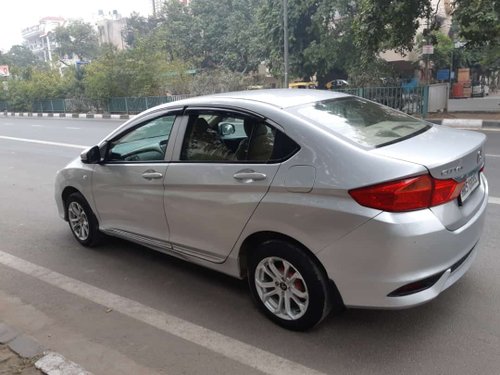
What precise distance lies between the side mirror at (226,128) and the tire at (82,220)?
1.87 metres

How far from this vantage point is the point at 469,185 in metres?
3.00

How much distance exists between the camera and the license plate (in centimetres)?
289

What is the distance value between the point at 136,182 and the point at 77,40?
6672 centimetres

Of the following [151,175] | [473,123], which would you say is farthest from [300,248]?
[473,123]

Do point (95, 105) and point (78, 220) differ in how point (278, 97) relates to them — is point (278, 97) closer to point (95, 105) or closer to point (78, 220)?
point (78, 220)

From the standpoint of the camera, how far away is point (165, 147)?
12.2 feet

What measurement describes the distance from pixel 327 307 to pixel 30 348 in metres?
1.89

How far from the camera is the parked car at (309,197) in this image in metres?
2.62

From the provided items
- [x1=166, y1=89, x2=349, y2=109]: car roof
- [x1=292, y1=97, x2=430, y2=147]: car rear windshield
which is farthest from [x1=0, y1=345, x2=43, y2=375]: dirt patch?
[x1=292, y1=97, x2=430, y2=147]: car rear windshield

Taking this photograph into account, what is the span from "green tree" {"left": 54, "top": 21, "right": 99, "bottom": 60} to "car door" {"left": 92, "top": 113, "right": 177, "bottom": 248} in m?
63.4

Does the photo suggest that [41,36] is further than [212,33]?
Yes

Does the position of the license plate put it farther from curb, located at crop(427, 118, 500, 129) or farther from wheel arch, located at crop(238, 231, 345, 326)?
curb, located at crop(427, 118, 500, 129)

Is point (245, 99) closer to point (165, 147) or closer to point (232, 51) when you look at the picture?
point (165, 147)

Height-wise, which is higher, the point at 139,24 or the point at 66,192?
the point at 139,24
